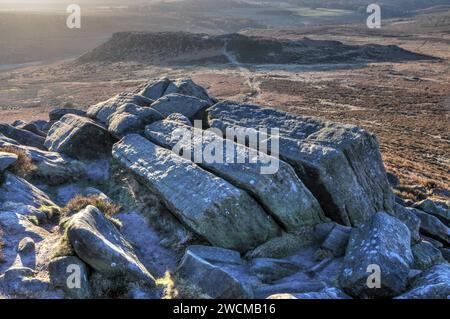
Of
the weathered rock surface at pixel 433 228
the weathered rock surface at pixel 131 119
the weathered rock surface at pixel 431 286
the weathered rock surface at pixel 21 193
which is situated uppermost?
the weathered rock surface at pixel 131 119

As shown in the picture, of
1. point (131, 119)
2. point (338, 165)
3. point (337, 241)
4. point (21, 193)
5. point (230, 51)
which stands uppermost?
point (230, 51)

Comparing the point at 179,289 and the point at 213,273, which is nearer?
the point at 213,273

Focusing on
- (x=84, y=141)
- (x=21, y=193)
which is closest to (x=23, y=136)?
(x=84, y=141)

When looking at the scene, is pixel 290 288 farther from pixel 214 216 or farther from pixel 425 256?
pixel 425 256

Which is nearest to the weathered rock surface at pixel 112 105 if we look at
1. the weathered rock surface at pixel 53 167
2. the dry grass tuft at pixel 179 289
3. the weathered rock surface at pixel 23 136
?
the weathered rock surface at pixel 23 136

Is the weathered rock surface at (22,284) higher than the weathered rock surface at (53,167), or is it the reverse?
the weathered rock surface at (53,167)

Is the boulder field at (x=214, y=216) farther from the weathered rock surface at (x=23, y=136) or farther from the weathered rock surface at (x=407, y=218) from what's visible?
the weathered rock surface at (x=23, y=136)
